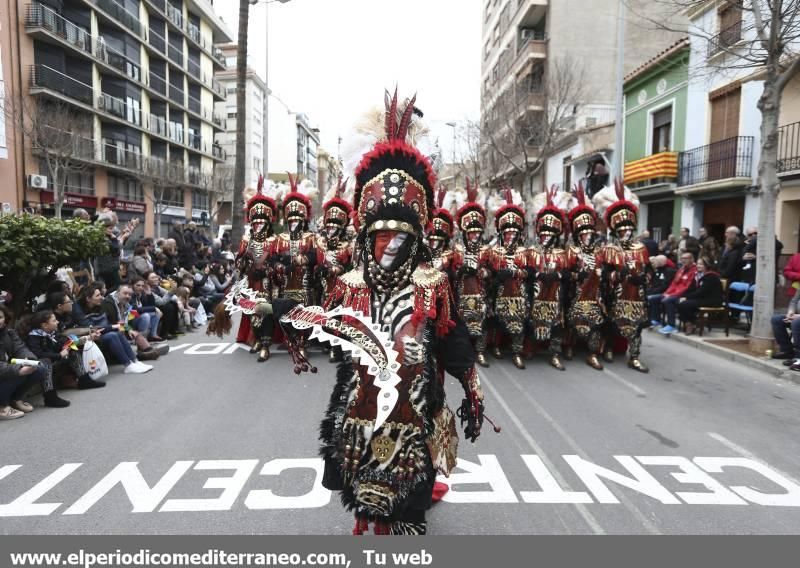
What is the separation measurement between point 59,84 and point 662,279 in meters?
30.1

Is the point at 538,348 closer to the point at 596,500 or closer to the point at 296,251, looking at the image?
the point at 296,251

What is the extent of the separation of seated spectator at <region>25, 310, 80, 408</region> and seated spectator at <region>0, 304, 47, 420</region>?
14cm

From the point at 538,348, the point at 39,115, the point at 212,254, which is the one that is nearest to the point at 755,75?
the point at 538,348

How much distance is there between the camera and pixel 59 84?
2833 cm

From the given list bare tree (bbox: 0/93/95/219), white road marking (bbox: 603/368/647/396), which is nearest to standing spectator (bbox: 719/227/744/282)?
white road marking (bbox: 603/368/647/396)

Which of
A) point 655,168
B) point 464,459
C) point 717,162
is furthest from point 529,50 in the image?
point 464,459

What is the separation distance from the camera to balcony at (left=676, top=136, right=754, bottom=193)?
1498 centimetres

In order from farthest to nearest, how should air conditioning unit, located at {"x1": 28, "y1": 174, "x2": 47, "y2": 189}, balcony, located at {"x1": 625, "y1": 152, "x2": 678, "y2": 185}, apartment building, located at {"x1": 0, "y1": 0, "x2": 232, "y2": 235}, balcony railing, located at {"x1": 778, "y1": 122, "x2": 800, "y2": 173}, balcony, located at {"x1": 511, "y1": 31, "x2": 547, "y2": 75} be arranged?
balcony, located at {"x1": 511, "y1": 31, "x2": 547, "y2": 75}
apartment building, located at {"x1": 0, "y1": 0, "x2": 232, "y2": 235}
air conditioning unit, located at {"x1": 28, "y1": 174, "x2": 47, "y2": 189}
balcony, located at {"x1": 625, "y1": 152, "x2": 678, "y2": 185}
balcony railing, located at {"x1": 778, "y1": 122, "x2": 800, "y2": 173}

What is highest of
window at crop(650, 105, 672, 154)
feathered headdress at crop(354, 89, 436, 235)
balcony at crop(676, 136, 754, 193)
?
window at crop(650, 105, 672, 154)

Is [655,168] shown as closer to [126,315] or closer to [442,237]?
[442,237]

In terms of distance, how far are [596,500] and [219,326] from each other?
9.42 feet

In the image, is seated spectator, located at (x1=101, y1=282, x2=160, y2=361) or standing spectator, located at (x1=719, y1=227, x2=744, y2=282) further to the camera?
standing spectator, located at (x1=719, y1=227, x2=744, y2=282)

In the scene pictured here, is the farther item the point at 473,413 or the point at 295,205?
the point at 295,205

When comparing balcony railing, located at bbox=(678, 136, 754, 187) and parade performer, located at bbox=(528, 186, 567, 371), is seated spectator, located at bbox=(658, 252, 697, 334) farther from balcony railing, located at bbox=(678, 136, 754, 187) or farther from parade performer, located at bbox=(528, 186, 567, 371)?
balcony railing, located at bbox=(678, 136, 754, 187)
